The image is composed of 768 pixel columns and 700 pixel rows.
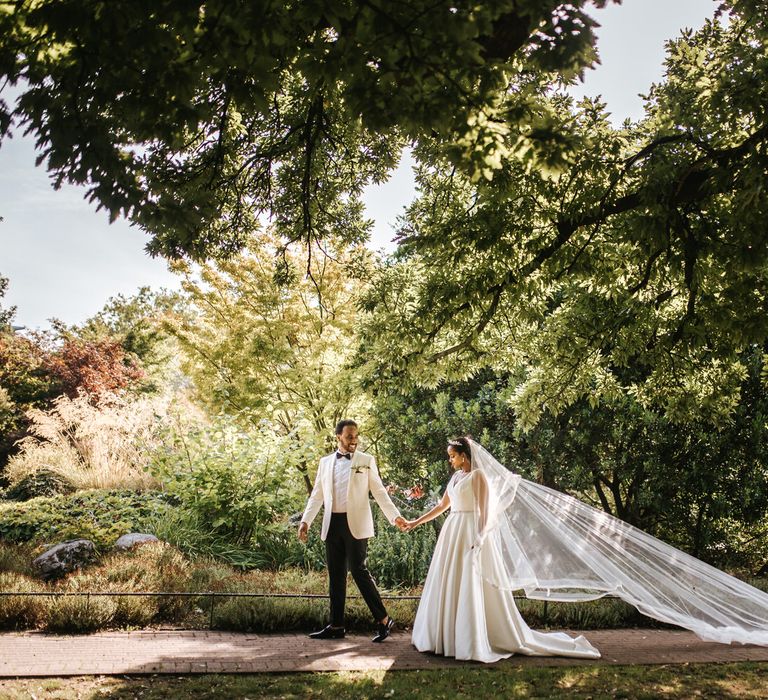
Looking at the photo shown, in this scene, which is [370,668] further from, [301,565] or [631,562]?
[301,565]

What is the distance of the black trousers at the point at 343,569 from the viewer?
661cm

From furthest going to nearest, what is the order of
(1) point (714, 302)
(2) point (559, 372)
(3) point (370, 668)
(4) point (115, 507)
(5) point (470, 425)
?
(4) point (115, 507)
(5) point (470, 425)
(2) point (559, 372)
(1) point (714, 302)
(3) point (370, 668)

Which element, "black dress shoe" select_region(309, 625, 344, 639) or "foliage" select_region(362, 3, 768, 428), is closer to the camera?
"foliage" select_region(362, 3, 768, 428)

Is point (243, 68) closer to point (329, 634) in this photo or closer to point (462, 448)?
point (462, 448)

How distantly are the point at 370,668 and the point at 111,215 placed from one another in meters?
4.25

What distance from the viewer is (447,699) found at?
482cm

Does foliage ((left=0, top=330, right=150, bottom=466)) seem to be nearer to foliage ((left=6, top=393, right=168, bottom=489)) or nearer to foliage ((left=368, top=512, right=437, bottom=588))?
foliage ((left=6, top=393, right=168, bottom=489))

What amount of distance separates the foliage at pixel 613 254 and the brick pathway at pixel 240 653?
2.90 meters

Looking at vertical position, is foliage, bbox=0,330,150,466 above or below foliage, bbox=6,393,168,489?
above

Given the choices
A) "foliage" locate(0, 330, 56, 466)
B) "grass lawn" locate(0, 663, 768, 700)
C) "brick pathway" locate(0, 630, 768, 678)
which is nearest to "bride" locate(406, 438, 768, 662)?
"brick pathway" locate(0, 630, 768, 678)

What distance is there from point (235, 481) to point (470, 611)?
225 inches

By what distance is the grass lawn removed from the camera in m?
4.78

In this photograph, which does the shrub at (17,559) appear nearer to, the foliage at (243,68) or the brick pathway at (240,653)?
the brick pathway at (240,653)

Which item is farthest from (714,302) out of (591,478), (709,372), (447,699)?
(447,699)
